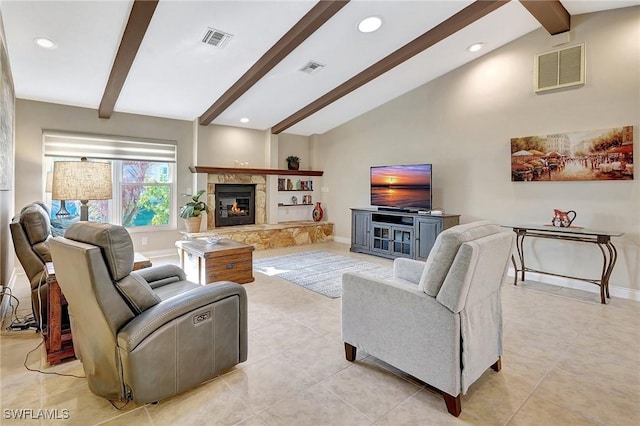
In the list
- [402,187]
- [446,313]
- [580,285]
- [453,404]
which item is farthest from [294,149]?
[453,404]

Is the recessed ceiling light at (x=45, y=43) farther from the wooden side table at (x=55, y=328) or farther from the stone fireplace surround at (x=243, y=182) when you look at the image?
the stone fireplace surround at (x=243, y=182)

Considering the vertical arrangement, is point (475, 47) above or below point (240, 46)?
above

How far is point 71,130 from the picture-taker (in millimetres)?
4906

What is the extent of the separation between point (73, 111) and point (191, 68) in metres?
2.12

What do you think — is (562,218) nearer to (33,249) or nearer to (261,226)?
(261,226)

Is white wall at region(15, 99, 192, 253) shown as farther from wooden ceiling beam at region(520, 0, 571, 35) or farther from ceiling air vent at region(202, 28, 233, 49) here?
wooden ceiling beam at region(520, 0, 571, 35)

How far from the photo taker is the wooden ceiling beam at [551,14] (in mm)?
3555

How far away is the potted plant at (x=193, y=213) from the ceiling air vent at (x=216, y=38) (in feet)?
9.02

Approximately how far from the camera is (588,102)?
3922mm

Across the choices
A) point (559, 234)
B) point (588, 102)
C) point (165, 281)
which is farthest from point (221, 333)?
point (588, 102)

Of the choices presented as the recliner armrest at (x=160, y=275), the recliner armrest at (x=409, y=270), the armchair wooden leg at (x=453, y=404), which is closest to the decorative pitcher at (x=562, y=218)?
the recliner armrest at (x=409, y=270)

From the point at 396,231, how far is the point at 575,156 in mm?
2570

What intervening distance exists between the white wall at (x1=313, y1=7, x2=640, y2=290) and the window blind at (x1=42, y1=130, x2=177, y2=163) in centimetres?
371

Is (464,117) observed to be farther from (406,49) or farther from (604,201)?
(604,201)
